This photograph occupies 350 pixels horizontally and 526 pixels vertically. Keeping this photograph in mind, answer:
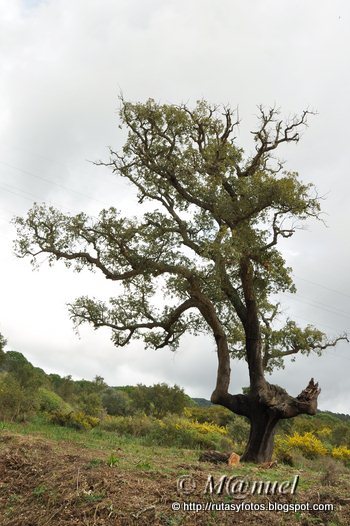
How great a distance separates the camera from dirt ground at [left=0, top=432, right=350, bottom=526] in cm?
731

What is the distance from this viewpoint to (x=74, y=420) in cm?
2447

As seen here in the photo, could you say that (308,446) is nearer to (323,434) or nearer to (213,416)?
(323,434)

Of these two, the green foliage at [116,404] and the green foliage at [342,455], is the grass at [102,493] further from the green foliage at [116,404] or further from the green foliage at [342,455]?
the green foliage at [116,404]

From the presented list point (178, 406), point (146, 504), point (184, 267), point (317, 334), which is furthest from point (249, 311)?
point (178, 406)

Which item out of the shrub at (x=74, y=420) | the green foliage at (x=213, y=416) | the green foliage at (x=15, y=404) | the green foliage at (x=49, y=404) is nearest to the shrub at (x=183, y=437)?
the shrub at (x=74, y=420)

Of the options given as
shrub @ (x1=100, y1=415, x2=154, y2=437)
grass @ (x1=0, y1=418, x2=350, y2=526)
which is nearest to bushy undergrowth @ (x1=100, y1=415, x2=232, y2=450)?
shrub @ (x1=100, y1=415, x2=154, y2=437)

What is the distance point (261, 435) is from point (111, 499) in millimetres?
9200

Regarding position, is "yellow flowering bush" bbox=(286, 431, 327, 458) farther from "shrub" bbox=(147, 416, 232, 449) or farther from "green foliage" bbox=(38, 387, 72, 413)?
"green foliage" bbox=(38, 387, 72, 413)

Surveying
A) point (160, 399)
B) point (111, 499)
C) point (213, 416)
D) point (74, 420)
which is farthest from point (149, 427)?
point (111, 499)

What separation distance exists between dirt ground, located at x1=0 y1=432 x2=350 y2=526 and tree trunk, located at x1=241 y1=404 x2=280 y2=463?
6507 mm

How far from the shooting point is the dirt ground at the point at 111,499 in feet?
24.0

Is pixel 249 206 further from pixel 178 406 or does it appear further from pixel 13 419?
pixel 178 406

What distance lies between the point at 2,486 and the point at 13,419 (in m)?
14.8

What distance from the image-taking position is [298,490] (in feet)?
29.0
